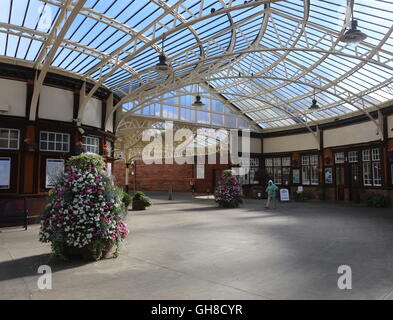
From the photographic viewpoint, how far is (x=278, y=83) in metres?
20.8

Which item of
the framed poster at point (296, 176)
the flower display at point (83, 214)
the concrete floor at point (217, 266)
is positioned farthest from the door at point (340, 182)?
the flower display at point (83, 214)

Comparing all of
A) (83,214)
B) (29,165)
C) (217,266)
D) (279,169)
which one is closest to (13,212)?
(29,165)

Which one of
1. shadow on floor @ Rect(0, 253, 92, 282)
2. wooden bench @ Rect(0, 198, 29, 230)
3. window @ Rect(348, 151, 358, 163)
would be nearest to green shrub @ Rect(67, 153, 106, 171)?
shadow on floor @ Rect(0, 253, 92, 282)

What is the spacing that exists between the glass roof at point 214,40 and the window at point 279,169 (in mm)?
4220

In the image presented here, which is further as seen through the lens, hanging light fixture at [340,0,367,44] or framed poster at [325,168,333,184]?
framed poster at [325,168,333,184]

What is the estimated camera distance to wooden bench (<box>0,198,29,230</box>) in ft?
30.2

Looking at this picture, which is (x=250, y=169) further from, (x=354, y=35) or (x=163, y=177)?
(x=354, y=35)

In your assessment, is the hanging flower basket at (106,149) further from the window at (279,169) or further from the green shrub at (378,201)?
the window at (279,169)

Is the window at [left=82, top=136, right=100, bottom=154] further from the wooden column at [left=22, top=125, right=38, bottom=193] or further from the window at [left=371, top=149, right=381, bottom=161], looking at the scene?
the window at [left=371, top=149, right=381, bottom=161]

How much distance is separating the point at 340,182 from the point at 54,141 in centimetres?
1721

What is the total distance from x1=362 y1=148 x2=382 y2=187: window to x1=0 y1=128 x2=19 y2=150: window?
57.9ft

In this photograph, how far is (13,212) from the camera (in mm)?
9430

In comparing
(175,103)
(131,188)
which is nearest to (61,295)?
(175,103)
